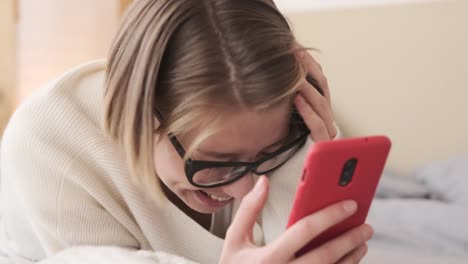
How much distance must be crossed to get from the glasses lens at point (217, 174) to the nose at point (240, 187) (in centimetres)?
1

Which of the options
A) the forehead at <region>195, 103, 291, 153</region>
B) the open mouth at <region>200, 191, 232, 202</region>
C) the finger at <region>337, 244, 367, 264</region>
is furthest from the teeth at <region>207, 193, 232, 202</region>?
the finger at <region>337, 244, 367, 264</region>

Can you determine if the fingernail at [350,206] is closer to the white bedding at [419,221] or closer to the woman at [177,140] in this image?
the woman at [177,140]

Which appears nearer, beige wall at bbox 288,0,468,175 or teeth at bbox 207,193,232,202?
teeth at bbox 207,193,232,202

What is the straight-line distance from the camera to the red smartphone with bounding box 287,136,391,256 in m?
0.57

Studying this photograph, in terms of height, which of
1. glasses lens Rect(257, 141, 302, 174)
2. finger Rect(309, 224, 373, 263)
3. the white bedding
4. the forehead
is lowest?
the white bedding

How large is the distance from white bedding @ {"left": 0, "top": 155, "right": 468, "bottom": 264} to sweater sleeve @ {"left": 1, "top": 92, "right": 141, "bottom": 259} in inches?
3.3

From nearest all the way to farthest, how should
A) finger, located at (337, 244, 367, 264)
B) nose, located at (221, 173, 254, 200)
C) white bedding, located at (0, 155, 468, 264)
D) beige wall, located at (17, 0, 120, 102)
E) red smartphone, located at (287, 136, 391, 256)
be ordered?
red smartphone, located at (287, 136, 391, 256)
finger, located at (337, 244, 367, 264)
nose, located at (221, 173, 254, 200)
white bedding, located at (0, 155, 468, 264)
beige wall, located at (17, 0, 120, 102)

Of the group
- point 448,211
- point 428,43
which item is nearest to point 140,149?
point 448,211

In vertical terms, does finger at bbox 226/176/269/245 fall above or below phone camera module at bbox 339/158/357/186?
below

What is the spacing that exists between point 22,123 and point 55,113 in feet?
0.19

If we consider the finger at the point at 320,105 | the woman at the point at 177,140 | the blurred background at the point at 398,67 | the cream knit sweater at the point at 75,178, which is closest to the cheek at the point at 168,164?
the woman at the point at 177,140

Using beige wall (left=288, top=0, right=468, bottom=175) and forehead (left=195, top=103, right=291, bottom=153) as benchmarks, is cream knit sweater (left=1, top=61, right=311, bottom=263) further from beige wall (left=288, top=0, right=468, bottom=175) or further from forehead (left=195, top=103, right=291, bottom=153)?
beige wall (left=288, top=0, right=468, bottom=175)

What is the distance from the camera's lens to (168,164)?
81 centimetres

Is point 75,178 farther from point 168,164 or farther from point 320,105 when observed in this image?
point 320,105
